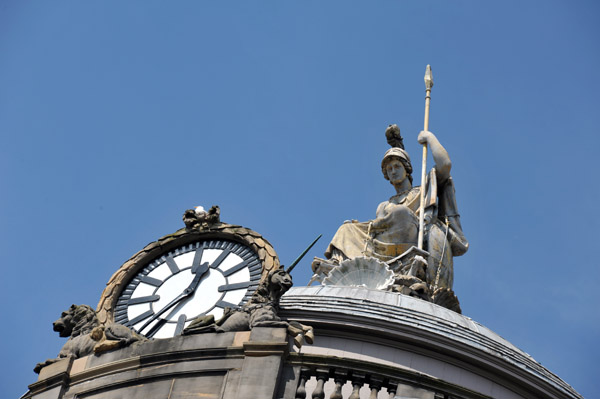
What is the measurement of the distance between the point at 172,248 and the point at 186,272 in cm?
87

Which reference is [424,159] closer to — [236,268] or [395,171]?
[395,171]

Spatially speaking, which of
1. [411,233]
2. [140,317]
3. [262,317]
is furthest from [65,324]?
[411,233]

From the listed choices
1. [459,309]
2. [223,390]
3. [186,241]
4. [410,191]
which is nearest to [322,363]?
[223,390]

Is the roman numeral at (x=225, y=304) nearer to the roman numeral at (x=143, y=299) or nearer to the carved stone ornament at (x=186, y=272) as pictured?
the carved stone ornament at (x=186, y=272)

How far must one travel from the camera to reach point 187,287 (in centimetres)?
2984

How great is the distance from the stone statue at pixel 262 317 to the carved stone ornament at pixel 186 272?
32.3 inches

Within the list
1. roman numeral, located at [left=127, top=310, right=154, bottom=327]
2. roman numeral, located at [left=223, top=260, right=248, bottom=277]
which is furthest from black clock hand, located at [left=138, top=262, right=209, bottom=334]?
roman numeral, located at [left=223, top=260, right=248, bottom=277]

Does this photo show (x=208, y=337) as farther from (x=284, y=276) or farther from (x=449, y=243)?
(x=449, y=243)

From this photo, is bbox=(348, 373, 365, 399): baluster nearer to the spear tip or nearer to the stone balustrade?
the stone balustrade

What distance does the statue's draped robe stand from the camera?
35.5 meters

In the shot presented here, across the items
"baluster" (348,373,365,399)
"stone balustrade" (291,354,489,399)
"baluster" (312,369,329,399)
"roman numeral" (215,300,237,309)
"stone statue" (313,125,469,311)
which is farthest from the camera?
"stone statue" (313,125,469,311)

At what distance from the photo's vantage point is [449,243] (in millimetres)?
37000

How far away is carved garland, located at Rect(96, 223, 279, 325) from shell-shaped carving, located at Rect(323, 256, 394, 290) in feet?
13.9

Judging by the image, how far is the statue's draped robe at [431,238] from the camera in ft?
116
